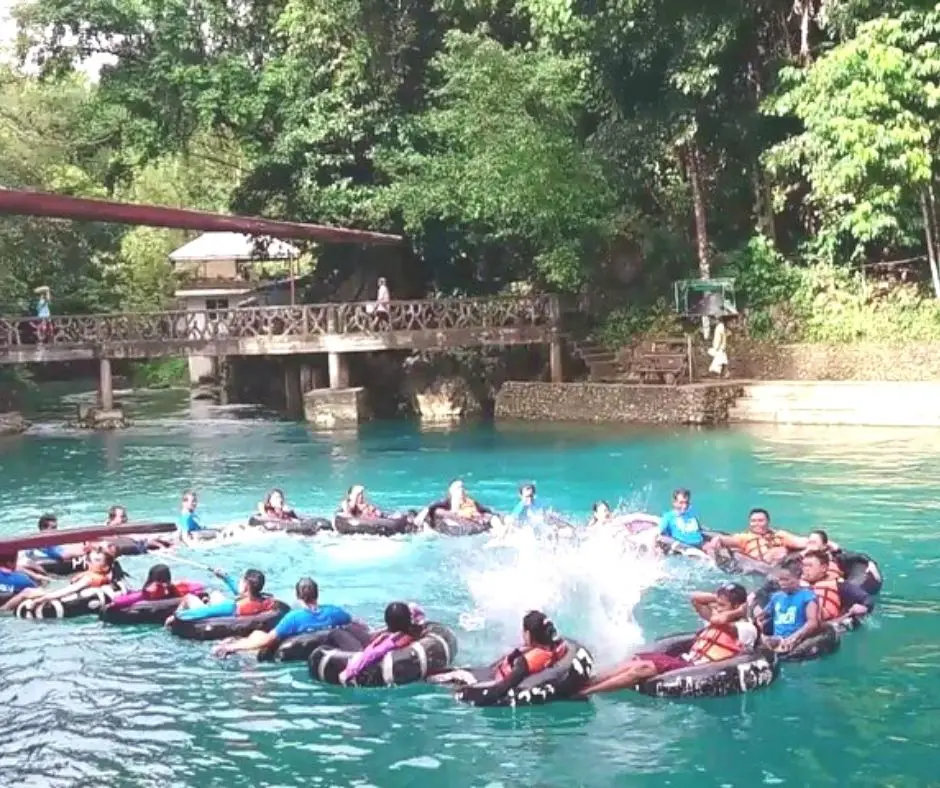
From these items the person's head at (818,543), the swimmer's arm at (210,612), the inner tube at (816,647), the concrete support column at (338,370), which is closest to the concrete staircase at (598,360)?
the concrete support column at (338,370)

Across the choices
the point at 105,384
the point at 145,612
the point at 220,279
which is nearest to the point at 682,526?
the point at 145,612

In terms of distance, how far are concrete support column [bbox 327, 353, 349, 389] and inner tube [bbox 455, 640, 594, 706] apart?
69.8ft

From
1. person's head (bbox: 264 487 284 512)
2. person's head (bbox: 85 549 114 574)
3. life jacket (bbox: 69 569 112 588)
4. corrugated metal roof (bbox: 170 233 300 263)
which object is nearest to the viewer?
life jacket (bbox: 69 569 112 588)

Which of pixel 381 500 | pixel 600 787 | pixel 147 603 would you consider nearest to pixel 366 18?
pixel 381 500

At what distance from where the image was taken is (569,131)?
30.0m

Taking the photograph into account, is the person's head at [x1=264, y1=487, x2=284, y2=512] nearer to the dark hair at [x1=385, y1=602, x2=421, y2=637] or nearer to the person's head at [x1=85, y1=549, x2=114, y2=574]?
the person's head at [x1=85, y1=549, x2=114, y2=574]

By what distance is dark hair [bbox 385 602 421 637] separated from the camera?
36.3 ft

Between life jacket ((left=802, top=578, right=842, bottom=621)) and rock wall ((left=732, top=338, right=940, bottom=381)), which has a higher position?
rock wall ((left=732, top=338, right=940, bottom=381))

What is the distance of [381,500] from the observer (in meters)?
20.9

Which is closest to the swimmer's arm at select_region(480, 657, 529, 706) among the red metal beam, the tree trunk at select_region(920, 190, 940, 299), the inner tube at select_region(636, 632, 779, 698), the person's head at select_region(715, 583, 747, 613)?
the inner tube at select_region(636, 632, 779, 698)

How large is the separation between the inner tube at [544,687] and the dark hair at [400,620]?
36.9 inches

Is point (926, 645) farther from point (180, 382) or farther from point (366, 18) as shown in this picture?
point (180, 382)

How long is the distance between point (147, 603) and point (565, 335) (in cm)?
1920

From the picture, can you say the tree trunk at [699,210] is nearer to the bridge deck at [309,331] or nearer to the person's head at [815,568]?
the bridge deck at [309,331]
